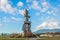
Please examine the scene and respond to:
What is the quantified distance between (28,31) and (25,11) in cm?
707

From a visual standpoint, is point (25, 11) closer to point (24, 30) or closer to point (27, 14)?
point (27, 14)

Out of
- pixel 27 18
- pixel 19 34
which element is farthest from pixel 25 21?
pixel 19 34

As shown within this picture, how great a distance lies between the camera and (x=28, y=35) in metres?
72.8

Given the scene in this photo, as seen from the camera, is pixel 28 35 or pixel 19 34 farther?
pixel 19 34

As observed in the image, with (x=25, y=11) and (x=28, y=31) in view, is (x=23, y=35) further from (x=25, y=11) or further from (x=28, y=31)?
(x=25, y=11)

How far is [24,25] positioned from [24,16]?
3446mm

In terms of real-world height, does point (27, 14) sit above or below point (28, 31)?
above

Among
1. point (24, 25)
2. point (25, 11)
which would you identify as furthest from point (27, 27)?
point (25, 11)

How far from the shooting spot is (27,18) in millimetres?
74562

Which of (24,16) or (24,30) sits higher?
(24,16)

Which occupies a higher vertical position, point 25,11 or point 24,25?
point 25,11

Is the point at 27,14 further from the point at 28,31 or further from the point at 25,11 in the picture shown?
the point at 28,31

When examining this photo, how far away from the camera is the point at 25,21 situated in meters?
74.1

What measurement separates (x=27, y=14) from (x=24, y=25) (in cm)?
418
